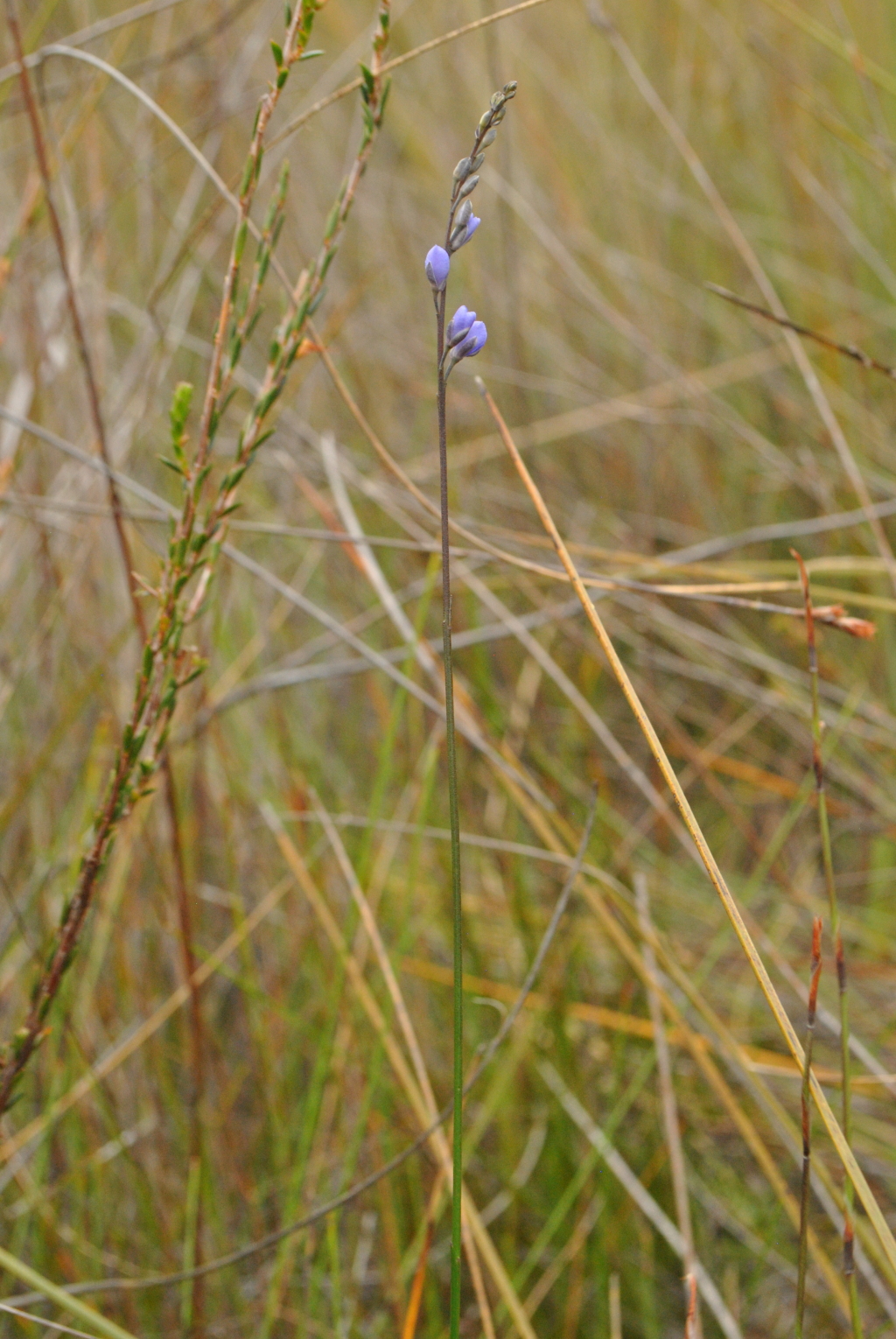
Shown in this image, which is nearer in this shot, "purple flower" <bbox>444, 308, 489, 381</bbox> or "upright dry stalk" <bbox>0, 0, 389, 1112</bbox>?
"purple flower" <bbox>444, 308, 489, 381</bbox>

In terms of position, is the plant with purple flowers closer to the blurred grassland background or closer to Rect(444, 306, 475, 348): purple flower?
Rect(444, 306, 475, 348): purple flower

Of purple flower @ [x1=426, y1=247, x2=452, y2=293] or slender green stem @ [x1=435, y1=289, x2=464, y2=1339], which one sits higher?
purple flower @ [x1=426, y1=247, x2=452, y2=293]

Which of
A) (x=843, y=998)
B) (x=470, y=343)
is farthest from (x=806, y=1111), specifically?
(x=470, y=343)

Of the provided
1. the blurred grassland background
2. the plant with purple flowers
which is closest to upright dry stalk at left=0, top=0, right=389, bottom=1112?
the blurred grassland background

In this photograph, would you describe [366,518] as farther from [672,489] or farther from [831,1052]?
[831,1052]

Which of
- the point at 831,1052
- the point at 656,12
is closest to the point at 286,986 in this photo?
the point at 831,1052

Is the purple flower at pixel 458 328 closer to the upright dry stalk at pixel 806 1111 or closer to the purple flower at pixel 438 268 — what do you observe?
the purple flower at pixel 438 268
